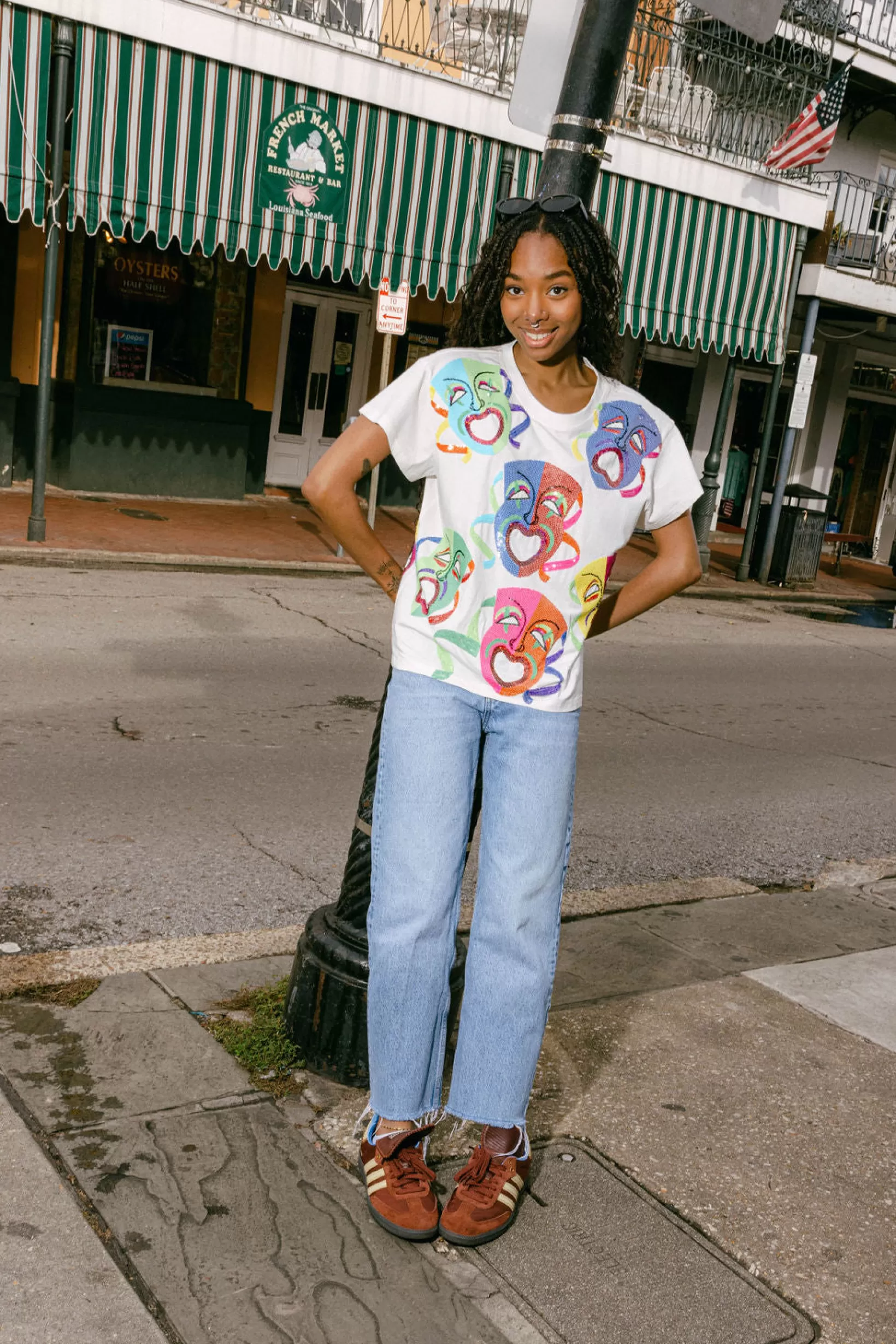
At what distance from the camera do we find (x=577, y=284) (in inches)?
101

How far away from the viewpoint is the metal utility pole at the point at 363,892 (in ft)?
10.2

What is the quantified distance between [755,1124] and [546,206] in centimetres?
217

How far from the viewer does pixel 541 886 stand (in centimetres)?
255

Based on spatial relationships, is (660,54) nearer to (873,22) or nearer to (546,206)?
(873,22)

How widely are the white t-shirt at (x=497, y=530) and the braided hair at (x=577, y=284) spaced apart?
20 centimetres

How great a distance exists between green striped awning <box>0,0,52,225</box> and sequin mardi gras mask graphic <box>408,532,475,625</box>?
30.0ft

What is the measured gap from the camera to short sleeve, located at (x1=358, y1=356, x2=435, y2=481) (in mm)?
2451

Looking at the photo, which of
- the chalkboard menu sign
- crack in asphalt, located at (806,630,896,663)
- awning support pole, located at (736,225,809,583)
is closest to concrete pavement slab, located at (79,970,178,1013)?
crack in asphalt, located at (806,630,896,663)

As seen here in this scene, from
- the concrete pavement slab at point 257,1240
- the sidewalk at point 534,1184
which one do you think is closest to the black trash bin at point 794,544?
the sidewalk at point 534,1184

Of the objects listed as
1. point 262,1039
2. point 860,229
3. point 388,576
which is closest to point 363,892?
→ point 262,1039

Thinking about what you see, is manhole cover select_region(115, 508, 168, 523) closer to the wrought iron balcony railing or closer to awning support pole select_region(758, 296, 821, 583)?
awning support pole select_region(758, 296, 821, 583)

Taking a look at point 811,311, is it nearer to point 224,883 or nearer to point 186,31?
point 186,31

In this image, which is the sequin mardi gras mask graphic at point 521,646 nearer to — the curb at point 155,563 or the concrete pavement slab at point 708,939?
the concrete pavement slab at point 708,939

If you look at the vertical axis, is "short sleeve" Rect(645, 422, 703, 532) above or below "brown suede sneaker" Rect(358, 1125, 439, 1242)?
above
